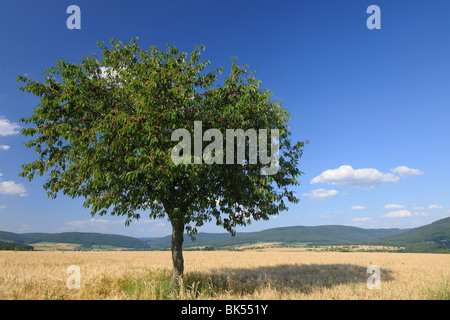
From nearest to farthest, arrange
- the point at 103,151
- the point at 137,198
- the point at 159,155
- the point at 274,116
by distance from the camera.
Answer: the point at 159,155, the point at 103,151, the point at 137,198, the point at 274,116

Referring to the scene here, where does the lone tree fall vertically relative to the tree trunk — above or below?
above

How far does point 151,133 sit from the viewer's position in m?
13.0

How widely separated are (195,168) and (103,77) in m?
9.14

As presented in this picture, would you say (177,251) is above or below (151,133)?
below

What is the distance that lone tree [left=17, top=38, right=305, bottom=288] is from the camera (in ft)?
42.7

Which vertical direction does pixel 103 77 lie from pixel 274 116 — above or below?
above

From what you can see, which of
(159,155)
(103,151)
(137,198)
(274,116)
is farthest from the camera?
(274,116)

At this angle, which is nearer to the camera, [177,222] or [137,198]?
[137,198]

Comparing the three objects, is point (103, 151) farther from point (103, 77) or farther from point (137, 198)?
point (103, 77)

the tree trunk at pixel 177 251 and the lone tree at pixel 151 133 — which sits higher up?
the lone tree at pixel 151 133

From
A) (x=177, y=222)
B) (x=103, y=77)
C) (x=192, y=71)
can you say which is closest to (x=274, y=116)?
(x=192, y=71)

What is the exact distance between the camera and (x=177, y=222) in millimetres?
16359

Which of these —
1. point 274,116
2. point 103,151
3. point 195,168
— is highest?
point 274,116

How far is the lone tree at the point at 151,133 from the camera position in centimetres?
1300
